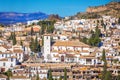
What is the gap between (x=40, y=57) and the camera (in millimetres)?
55719

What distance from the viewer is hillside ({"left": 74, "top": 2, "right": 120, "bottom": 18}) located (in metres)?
104

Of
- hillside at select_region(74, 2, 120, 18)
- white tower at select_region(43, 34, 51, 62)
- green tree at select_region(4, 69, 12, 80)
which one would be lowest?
green tree at select_region(4, 69, 12, 80)

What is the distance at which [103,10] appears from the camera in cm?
11156

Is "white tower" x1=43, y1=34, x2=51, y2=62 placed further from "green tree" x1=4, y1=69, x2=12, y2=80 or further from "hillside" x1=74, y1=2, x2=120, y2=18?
"hillside" x1=74, y1=2, x2=120, y2=18

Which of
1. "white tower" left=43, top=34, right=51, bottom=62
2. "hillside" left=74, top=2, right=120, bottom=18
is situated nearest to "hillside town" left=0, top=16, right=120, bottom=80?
"white tower" left=43, top=34, right=51, bottom=62

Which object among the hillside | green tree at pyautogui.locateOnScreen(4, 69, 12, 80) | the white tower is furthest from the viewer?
the hillside

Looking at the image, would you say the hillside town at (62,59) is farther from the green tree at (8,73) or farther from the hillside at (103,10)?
the hillside at (103,10)

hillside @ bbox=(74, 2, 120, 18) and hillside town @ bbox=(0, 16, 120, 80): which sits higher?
hillside @ bbox=(74, 2, 120, 18)

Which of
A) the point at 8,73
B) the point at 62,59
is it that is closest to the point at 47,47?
the point at 62,59

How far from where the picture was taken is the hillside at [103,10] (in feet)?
342

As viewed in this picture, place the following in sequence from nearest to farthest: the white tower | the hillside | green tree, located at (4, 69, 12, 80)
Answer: green tree, located at (4, 69, 12, 80) < the white tower < the hillside

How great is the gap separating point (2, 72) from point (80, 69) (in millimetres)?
9028

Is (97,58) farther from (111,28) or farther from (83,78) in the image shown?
(111,28)

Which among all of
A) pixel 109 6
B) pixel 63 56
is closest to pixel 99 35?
pixel 63 56
